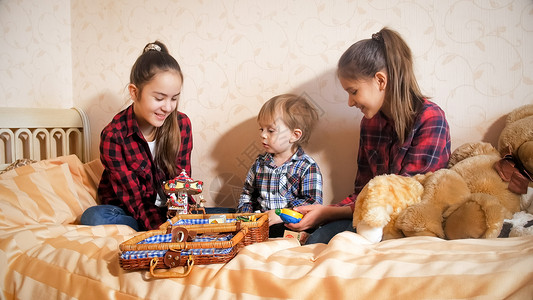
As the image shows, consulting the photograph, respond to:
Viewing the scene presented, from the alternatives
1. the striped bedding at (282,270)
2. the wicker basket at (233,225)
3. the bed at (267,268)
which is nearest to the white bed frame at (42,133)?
the bed at (267,268)

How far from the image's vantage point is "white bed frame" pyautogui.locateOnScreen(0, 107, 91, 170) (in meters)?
1.50

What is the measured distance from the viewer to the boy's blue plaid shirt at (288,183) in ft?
4.22

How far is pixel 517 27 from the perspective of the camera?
1086mm

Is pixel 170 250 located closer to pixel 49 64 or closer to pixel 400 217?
pixel 400 217

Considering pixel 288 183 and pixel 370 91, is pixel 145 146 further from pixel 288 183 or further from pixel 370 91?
pixel 370 91

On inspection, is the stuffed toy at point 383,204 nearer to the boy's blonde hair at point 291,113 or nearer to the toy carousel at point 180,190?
the boy's blonde hair at point 291,113

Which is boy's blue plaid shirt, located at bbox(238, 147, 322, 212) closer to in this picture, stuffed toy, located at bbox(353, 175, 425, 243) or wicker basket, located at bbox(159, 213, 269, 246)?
wicker basket, located at bbox(159, 213, 269, 246)

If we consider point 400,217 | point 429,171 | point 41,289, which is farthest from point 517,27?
point 41,289

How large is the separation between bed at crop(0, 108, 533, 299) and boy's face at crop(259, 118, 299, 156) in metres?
0.46

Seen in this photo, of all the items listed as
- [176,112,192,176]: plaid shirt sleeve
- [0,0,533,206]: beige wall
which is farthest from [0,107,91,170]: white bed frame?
[176,112,192,176]: plaid shirt sleeve

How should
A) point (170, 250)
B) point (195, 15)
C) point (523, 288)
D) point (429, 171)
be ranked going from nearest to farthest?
A: point (523, 288) → point (170, 250) → point (429, 171) → point (195, 15)

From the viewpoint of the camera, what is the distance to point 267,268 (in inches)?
28.5

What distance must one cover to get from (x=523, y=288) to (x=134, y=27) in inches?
69.1

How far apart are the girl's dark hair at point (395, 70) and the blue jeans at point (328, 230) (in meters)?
0.31
